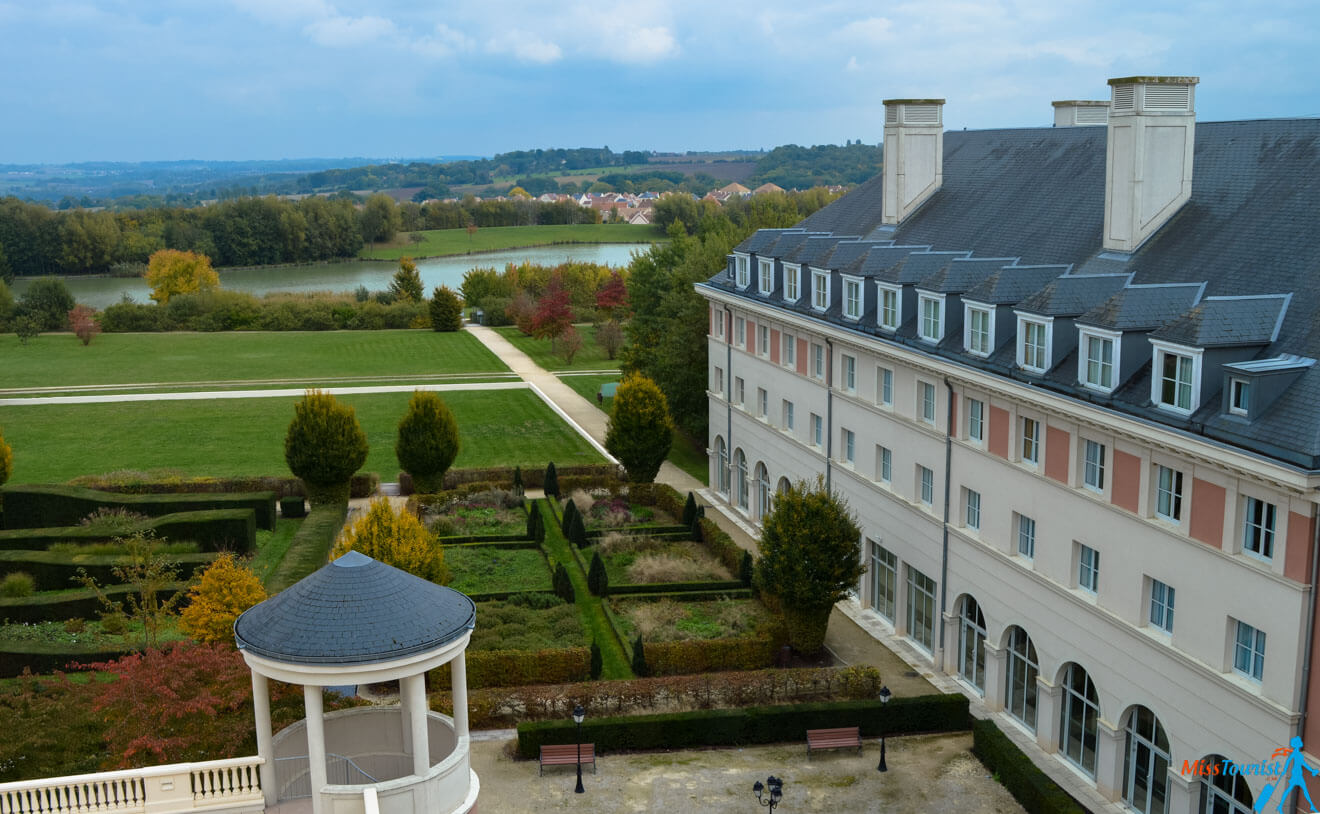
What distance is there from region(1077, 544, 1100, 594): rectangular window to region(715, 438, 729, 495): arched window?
72.6 ft

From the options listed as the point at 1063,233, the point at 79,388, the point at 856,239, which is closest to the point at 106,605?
the point at 856,239

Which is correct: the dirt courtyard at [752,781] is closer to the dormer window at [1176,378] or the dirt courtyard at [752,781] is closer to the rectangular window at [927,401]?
the rectangular window at [927,401]

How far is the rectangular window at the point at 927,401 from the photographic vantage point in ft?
94.9

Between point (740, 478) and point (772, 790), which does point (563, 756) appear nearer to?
point (772, 790)

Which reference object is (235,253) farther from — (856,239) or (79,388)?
(856,239)

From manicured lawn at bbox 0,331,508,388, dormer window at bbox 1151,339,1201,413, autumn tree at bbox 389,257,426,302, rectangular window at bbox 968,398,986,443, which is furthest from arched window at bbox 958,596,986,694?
autumn tree at bbox 389,257,426,302

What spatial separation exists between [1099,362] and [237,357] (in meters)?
72.2

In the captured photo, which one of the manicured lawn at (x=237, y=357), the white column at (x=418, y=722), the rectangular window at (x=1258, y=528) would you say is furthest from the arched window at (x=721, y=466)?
the manicured lawn at (x=237, y=357)

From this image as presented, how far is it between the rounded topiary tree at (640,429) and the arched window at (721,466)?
75.3 inches

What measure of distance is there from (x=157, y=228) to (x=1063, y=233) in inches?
5761

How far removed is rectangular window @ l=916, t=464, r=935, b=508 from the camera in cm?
2920

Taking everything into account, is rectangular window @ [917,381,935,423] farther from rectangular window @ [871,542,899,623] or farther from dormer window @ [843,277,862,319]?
rectangular window @ [871,542,899,623]

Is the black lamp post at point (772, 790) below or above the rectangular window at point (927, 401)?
below

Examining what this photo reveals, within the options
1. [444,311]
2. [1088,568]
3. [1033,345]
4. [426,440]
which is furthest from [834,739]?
[444,311]
